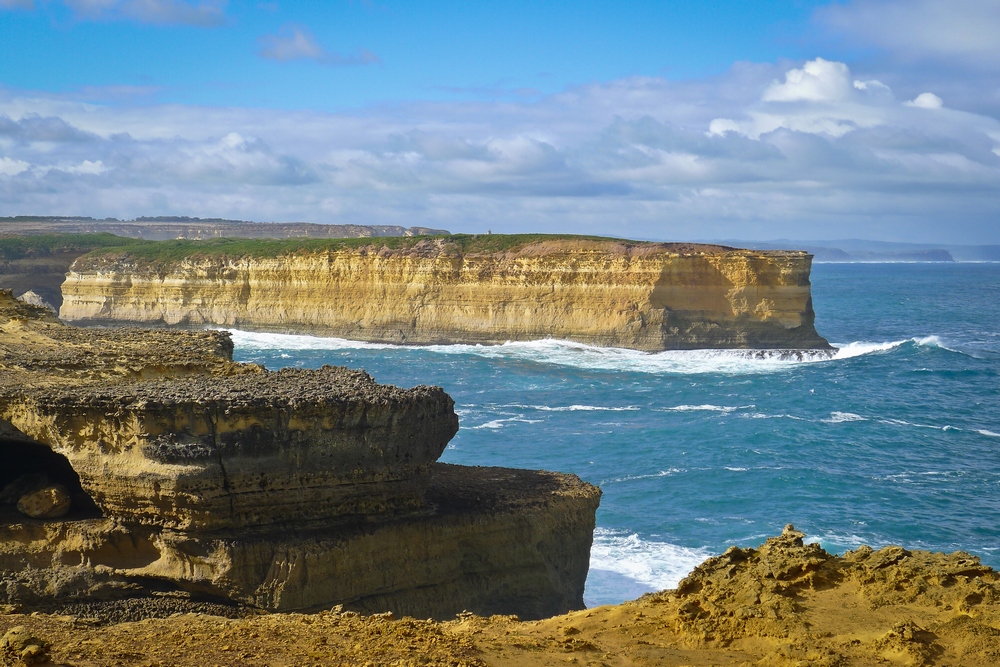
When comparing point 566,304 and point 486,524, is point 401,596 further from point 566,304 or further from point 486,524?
point 566,304

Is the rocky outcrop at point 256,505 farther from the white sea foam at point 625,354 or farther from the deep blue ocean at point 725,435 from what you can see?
the white sea foam at point 625,354

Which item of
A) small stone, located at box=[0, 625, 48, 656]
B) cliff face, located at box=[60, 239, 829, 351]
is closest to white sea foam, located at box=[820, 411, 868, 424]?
cliff face, located at box=[60, 239, 829, 351]

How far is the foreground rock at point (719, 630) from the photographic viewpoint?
27.7 feet

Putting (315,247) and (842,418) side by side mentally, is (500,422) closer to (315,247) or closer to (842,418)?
(842,418)

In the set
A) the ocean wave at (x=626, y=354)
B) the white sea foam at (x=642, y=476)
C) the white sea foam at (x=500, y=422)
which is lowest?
the white sea foam at (x=642, y=476)

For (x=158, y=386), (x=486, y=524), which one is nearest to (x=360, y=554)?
(x=486, y=524)

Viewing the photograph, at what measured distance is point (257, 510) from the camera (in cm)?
1371

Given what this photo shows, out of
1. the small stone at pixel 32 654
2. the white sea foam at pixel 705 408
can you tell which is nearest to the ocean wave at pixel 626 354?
the white sea foam at pixel 705 408

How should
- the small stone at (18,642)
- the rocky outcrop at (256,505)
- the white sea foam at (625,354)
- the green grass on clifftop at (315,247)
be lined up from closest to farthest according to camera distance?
the small stone at (18,642)
the rocky outcrop at (256,505)
the white sea foam at (625,354)
the green grass on clifftop at (315,247)

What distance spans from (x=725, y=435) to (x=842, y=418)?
592 centimetres

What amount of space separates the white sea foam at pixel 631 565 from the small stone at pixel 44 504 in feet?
31.5

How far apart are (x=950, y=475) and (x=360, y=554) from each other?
1980cm

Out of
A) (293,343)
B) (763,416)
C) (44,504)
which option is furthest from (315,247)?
(44,504)

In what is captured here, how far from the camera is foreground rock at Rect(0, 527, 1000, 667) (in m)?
8.45
